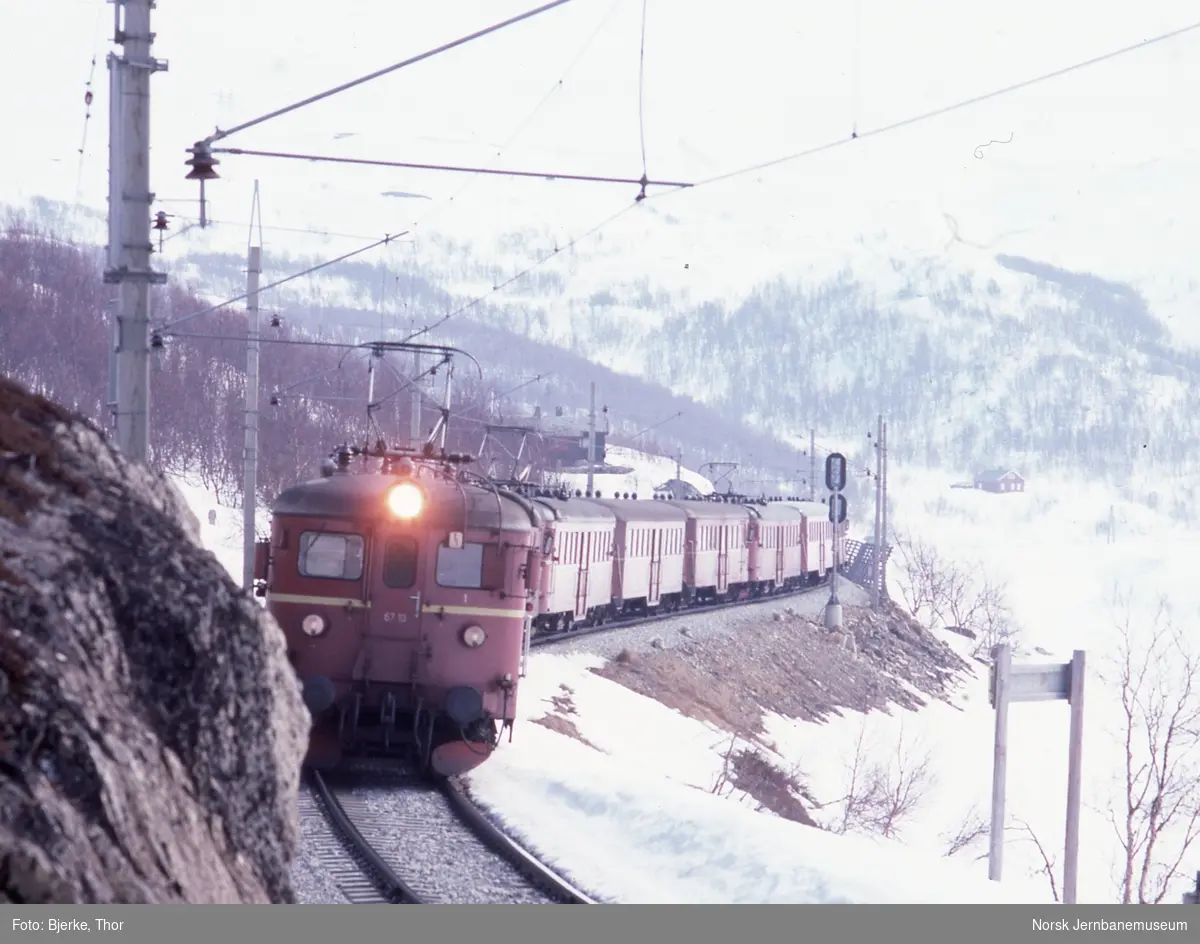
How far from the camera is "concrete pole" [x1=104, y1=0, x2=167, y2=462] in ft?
45.2

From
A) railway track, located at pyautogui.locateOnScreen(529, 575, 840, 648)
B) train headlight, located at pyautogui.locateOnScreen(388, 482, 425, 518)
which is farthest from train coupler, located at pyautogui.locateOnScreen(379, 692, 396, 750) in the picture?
railway track, located at pyautogui.locateOnScreen(529, 575, 840, 648)

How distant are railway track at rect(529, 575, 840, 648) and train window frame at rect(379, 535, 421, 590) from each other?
33.8ft

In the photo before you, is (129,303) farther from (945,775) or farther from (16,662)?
(945,775)

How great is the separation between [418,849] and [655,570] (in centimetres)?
2658

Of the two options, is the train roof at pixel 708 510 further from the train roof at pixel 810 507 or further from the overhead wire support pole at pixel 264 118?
the overhead wire support pole at pixel 264 118

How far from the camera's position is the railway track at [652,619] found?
102 ft

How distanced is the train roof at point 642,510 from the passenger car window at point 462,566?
60.8 ft

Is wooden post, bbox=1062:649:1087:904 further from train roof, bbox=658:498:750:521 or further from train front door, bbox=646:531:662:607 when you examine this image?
train roof, bbox=658:498:750:521

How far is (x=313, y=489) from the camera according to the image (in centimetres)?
1541

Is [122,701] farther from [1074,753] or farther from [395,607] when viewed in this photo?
Answer: [1074,753]

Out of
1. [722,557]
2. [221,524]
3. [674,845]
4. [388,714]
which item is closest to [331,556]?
[388,714]

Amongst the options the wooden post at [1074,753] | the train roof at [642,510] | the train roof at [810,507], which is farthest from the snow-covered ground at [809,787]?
the train roof at [810,507]
